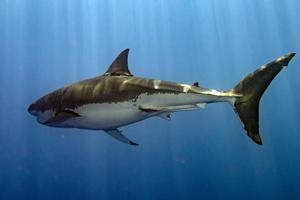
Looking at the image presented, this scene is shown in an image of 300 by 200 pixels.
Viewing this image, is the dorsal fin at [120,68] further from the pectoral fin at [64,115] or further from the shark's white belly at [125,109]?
the pectoral fin at [64,115]

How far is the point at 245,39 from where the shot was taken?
177 feet

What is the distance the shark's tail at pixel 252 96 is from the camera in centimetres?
582

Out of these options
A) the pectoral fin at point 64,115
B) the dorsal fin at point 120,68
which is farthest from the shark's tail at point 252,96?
the pectoral fin at point 64,115

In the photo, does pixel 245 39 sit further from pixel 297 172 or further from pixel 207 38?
pixel 297 172

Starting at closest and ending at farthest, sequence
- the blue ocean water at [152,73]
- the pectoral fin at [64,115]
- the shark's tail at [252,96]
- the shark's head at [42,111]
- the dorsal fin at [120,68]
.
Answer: the shark's tail at [252,96] < the pectoral fin at [64,115] < the dorsal fin at [120,68] < the shark's head at [42,111] < the blue ocean water at [152,73]

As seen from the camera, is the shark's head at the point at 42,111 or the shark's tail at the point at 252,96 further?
the shark's head at the point at 42,111

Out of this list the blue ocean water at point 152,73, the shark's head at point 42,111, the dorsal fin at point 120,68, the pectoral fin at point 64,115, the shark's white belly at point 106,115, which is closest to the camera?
the shark's white belly at point 106,115

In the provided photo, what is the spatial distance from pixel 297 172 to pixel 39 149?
59.3 m

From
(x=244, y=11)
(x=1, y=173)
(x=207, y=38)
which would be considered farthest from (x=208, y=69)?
(x=1, y=173)

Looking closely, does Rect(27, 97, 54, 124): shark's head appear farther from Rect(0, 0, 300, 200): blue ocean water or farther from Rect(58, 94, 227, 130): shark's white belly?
Rect(0, 0, 300, 200): blue ocean water

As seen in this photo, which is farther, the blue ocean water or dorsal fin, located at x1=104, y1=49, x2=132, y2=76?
the blue ocean water

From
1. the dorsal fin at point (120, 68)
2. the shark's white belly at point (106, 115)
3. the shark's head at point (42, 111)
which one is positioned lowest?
the shark's white belly at point (106, 115)

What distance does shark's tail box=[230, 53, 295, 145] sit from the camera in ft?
19.1

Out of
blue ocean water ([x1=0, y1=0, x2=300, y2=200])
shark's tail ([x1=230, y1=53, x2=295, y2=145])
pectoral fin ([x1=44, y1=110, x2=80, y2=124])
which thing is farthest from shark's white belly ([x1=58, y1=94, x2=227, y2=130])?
blue ocean water ([x1=0, y1=0, x2=300, y2=200])
